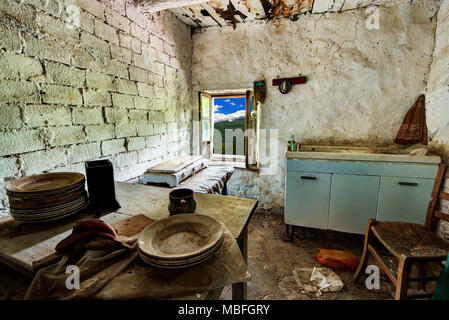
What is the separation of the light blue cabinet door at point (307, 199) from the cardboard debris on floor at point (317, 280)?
616mm

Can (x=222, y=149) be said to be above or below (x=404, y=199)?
above

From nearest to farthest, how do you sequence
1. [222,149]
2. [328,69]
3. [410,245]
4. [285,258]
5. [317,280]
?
[410,245]
[317,280]
[285,258]
[328,69]
[222,149]

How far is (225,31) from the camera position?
3.30 meters

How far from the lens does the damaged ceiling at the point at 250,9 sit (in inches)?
103

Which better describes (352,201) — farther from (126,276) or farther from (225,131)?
(126,276)

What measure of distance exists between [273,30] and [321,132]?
1662 millimetres

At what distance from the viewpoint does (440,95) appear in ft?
7.72

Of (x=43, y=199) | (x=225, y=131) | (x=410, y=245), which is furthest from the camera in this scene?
(x=225, y=131)

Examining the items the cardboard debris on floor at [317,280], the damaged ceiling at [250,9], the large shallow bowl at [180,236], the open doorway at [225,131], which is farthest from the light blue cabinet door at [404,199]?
the large shallow bowl at [180,236]

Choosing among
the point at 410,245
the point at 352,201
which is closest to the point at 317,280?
the point at 410,245

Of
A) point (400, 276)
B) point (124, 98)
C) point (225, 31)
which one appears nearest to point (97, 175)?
point (124, 98)

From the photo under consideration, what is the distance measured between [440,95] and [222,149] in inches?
116

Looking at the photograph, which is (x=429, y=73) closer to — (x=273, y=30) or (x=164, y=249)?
(x=273, y=30)

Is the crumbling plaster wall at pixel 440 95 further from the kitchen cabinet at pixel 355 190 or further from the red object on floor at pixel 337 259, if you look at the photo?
the red object on floor at pixel 337 259
